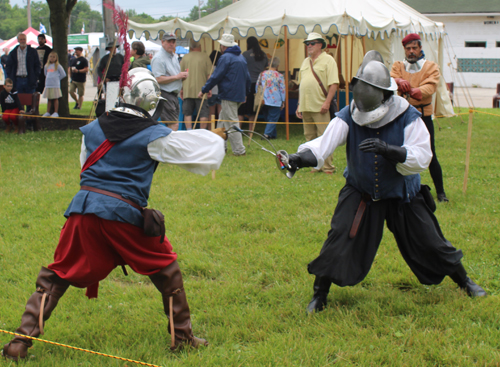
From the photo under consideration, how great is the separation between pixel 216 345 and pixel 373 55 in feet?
6.86

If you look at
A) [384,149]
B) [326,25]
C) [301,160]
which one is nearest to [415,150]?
[384,149]

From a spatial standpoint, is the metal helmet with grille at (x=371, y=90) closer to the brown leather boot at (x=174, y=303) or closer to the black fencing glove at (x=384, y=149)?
the black fencing glove at (x=384, y=149)

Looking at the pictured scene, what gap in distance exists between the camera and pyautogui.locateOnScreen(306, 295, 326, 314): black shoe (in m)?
3.49

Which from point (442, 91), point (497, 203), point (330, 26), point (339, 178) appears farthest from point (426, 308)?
point (442, 91)

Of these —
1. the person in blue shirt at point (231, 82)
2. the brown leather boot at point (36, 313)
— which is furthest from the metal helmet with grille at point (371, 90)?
the person in blue shirt at point (231, 82)

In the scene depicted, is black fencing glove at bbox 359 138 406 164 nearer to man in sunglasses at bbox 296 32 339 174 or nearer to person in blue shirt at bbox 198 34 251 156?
man in sunglasses at bbox 296 32 339 174

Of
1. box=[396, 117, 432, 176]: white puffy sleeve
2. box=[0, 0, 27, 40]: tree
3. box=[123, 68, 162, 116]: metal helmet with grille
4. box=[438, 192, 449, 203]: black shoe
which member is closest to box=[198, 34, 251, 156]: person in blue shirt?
box=[438, 192, 449, 203]: black shoe

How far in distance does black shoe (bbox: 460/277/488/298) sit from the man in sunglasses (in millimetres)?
4051

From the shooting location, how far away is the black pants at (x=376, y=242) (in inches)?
131

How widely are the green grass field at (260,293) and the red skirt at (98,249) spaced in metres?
0.53

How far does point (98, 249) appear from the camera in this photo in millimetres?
2854

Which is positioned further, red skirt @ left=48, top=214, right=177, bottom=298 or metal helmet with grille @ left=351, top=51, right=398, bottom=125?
metal helmet with grille @ left=351, top=51, right=398, bottom=125

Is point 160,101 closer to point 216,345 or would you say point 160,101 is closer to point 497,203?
point 216,345

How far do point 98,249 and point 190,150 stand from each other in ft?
2.46
